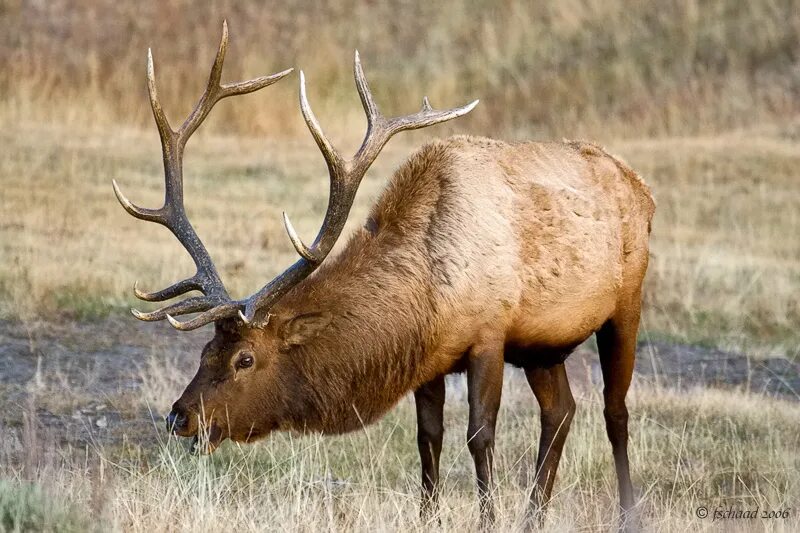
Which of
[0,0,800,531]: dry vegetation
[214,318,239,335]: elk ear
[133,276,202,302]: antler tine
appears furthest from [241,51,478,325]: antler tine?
[0,0,800,531]: dry vegetation

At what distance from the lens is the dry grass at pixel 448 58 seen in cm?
2494

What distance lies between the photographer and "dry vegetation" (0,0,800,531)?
842 centimetres

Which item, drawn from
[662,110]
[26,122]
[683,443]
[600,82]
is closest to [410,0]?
[600,82]

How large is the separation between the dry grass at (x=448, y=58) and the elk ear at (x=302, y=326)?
1600cm

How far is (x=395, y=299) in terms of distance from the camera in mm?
7914

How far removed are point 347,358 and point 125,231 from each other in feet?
31.6

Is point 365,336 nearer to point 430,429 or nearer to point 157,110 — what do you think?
point 430,429

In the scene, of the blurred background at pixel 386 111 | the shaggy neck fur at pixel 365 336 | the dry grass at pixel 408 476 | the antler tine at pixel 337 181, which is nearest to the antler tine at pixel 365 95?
the antler tine at pixel 337 181

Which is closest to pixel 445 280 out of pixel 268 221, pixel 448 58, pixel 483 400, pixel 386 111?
pixel 483 400

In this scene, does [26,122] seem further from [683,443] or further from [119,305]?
[683,443]

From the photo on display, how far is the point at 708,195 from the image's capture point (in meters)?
21.0

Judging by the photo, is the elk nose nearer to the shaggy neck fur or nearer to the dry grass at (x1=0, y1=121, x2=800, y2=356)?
the shaggy neck fur

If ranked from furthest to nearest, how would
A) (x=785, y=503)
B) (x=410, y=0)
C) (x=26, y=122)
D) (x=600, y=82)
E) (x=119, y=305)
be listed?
1. (x=410, y=0)
2. (x=600, y=82)
3. (x=26, y=122)
4. (x=119, y=305)
5. (x=785, y=503)

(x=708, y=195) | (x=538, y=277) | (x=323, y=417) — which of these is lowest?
(x=708, y=195)
